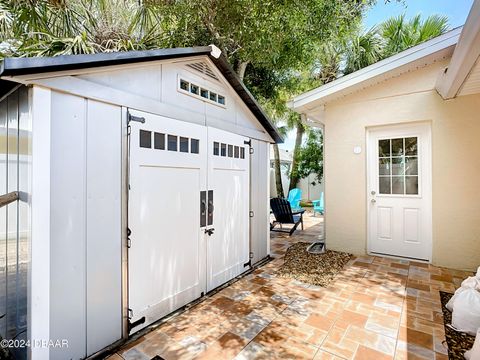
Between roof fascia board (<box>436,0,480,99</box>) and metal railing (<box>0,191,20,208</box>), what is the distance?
4.01 metres

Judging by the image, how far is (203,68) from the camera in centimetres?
369

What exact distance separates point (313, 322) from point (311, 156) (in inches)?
423

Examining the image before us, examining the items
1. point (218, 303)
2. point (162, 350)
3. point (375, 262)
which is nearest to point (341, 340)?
point (218, 303)

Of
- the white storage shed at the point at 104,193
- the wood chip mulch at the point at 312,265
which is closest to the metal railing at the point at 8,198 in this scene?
the white storage shed at the point at 104,193

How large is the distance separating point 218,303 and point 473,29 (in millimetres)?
3948

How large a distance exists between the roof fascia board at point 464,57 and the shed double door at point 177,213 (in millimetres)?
2917

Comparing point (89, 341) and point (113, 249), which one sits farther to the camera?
point (113, 249)

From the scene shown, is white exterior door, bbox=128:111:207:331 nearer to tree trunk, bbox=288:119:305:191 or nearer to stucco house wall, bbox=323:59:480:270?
stucco house wall, bbox=323:59:480:270

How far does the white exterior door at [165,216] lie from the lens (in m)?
2.73

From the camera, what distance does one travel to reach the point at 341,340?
2.65m

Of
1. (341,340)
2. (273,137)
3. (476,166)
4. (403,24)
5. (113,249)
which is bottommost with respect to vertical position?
(341,340)

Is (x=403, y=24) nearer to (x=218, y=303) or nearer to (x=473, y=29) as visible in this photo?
(x=473, y=29)

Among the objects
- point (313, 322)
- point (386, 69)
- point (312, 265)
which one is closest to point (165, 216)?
point (313, 322)

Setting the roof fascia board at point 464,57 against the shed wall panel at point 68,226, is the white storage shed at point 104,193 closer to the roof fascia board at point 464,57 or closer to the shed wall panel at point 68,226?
the shed wall panel at point 68,226
